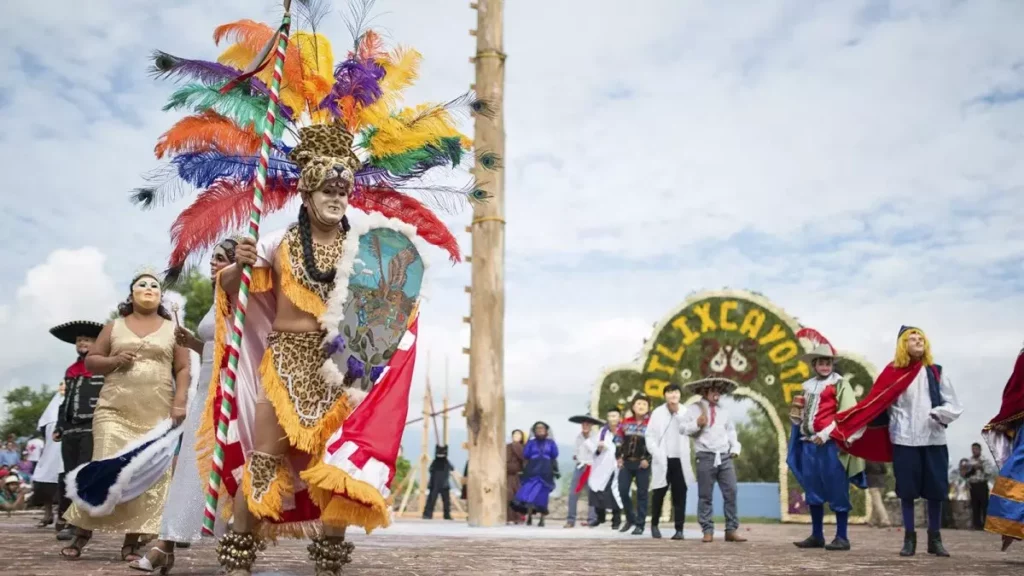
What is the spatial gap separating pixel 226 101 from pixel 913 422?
6618mm

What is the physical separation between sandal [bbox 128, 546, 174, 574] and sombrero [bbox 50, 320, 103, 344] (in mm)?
4394

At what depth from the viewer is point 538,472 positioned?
18.4 metres

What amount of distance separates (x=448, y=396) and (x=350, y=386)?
21.1m

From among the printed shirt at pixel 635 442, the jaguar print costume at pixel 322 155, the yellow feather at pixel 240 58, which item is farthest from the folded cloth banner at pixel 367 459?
the printed shirt at pixel 635 442

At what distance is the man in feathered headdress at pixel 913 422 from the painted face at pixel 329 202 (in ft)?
19.7

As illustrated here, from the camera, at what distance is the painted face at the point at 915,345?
8.85 m

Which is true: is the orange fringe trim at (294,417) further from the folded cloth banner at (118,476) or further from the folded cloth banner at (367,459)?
the folded cloth banner at (118,476)

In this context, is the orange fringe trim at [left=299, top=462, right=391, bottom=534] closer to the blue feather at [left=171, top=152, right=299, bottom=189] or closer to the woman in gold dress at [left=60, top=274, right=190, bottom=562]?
the blue feather at [left=171, top=152, right=299, bottom=189]

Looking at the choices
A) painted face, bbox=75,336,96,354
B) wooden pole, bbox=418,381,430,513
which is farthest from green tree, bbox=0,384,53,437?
painted face, bbox=75,336,96,354

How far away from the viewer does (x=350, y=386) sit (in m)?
4.78

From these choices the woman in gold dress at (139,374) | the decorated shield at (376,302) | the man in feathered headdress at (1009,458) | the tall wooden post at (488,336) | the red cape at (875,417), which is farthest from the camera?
the tall wooden post at (488,336)

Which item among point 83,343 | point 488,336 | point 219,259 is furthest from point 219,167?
point 488,336

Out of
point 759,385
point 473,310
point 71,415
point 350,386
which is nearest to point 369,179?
point 350,386

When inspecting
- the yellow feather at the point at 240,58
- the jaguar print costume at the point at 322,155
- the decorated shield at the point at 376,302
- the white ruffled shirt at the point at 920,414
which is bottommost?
the white ruffled shirt at the point at 920,414
